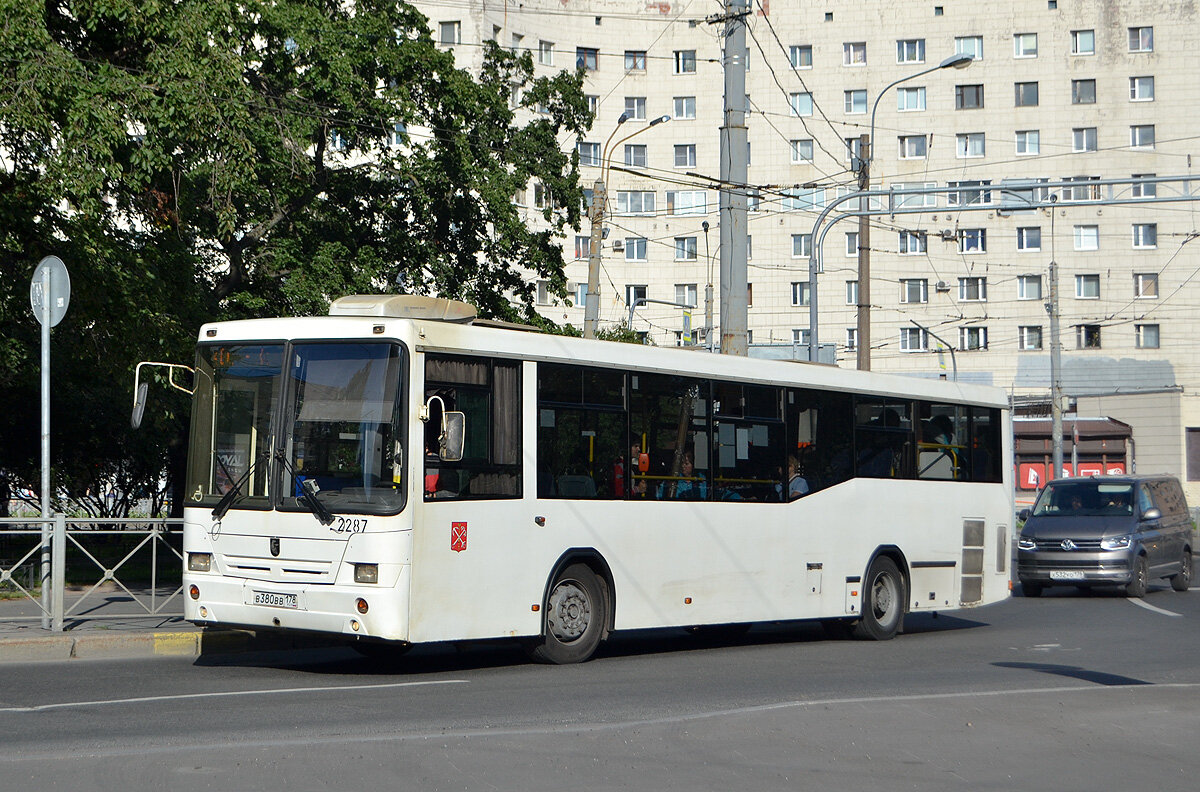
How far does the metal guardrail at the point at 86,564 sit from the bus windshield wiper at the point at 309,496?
2.73 meters

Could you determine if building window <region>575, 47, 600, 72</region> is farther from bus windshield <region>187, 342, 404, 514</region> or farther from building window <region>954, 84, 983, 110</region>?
bus windshield <region>187, 342, 404, 514</region>

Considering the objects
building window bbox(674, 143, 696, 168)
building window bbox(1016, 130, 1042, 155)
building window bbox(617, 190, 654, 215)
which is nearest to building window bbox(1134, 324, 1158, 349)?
building window bbox(1016, 130, 1042, 155)

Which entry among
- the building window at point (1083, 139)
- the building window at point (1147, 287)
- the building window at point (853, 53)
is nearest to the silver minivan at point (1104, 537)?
the building window at point (1147, 287)

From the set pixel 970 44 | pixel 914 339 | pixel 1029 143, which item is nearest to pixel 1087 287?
pixel 1029 143

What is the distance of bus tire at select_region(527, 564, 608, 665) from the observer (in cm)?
1252

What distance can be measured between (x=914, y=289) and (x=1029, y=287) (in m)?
5.44

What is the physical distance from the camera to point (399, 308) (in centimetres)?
1173

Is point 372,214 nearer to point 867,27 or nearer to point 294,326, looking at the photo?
point 294,326

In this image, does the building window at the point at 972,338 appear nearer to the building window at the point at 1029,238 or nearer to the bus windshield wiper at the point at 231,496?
the building window at the point at 1029,238

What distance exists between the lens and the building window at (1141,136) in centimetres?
6869

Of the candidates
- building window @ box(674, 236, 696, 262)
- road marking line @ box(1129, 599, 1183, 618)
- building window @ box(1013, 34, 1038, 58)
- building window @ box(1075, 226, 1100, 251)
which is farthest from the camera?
building window @ box(674, 236, 696, 262)

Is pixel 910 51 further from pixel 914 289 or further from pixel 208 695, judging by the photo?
pixel 208 695

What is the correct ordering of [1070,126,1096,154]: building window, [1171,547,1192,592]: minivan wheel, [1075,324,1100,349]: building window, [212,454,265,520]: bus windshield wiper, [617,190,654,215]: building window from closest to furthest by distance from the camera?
1. [212,454,265,520]: bus windshield wiper
2. [1171,547,1192,592]: minivan wheel
3. [1070,126,1096,154]: building window
4. [1075,324,1100,349]: building window
5. [617,190,654,215]: building window

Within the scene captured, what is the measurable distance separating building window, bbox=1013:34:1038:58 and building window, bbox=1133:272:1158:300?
11.8 meters
